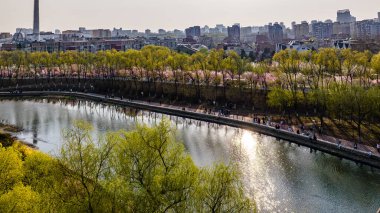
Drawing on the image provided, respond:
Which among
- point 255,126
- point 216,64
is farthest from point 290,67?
point 255,126

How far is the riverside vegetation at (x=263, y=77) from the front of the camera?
121ft

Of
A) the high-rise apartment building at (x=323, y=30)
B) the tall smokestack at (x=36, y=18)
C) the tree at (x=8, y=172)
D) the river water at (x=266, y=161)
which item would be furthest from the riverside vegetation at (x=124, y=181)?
the high-rise apartment building at (x=323, y=30)

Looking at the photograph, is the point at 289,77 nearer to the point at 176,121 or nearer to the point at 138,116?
the point at 176,121

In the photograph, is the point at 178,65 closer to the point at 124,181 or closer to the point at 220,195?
the point at 124,181

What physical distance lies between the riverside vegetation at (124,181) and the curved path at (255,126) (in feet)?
58.3

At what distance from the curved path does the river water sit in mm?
767

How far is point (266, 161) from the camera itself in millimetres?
31578

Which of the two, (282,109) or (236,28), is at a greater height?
(236,28)

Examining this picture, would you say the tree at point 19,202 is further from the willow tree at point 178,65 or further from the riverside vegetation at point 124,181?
the willow tree at point 178,65

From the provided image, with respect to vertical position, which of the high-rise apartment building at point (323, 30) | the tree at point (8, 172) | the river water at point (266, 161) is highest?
the high-rise apartment building at point (323, 30)

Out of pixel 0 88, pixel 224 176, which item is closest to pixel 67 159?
pixel 224 176

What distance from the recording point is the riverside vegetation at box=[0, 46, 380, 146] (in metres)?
37.0

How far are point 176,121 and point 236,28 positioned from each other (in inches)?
5957

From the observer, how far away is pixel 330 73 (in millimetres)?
49469
